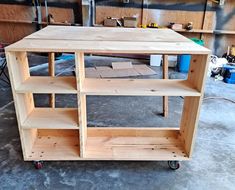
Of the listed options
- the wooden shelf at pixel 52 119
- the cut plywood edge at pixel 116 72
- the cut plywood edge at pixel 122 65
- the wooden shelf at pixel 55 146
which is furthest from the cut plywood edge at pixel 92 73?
the wooden shelf at pixel 52 119

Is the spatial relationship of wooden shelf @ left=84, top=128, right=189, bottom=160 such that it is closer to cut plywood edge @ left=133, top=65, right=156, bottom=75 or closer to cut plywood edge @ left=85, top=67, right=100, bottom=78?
cut plywood edge @ left=85, top=67, right=100, bottom=78

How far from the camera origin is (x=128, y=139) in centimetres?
170

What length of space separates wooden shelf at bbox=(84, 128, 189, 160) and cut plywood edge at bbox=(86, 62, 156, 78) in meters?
1.68

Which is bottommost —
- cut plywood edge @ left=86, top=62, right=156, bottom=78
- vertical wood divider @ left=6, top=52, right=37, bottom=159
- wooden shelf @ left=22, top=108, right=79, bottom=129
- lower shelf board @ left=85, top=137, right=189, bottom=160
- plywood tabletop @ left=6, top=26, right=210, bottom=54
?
cut plywood edge @ left=86, top=62, right=156, bottom=78

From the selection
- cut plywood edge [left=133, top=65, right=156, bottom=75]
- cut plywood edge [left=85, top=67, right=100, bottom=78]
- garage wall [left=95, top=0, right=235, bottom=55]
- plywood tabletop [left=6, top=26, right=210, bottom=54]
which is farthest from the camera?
garage wall [left=95, top=0, right=235, bottom=55]

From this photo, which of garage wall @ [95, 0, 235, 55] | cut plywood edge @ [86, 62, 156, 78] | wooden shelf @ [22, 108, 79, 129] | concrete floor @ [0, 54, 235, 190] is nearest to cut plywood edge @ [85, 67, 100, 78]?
cut plywood edge @ [86, 62, 156, 78]

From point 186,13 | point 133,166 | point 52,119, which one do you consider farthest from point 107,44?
point 186,13

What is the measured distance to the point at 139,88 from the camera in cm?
137

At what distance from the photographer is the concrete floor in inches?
57.0

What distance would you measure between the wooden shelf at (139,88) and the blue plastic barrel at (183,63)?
226 centimetres

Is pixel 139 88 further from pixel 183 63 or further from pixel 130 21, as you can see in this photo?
pixel 130 21

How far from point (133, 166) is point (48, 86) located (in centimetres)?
81

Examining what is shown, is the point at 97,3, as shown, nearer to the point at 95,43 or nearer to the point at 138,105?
the point at 138,105

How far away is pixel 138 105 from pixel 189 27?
7.40 ft
